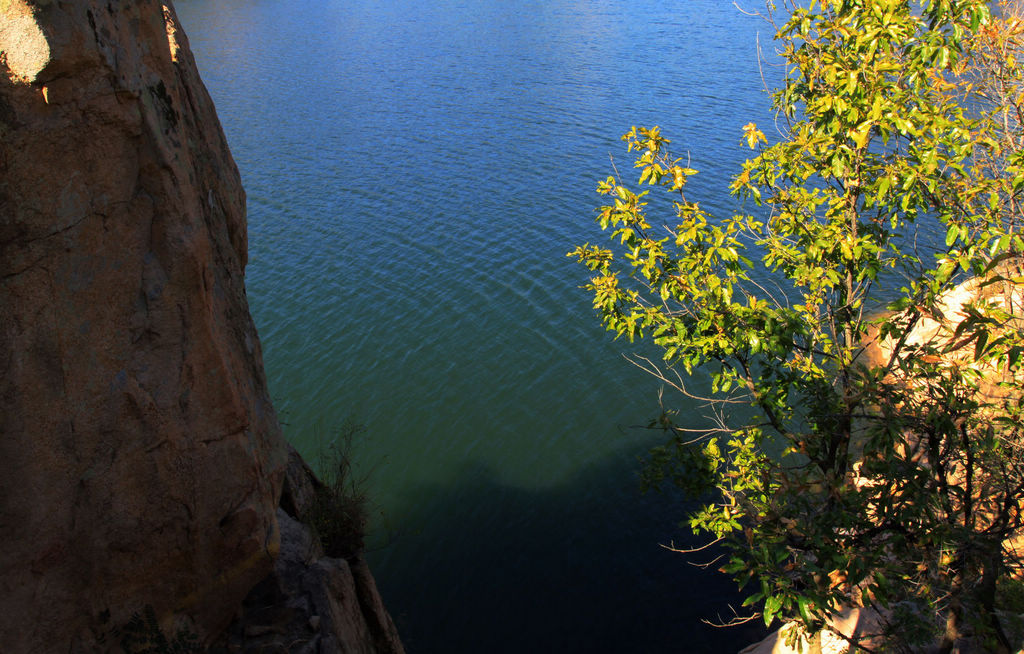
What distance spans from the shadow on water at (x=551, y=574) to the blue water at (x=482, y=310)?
0.14ft

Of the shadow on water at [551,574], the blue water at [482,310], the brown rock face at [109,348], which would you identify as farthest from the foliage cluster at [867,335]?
the blue water at [482,310]

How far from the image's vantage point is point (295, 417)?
19.0m

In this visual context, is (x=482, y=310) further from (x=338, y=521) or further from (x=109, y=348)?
(x=109, y=348)

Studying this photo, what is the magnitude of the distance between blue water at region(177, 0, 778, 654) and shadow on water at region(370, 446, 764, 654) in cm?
4

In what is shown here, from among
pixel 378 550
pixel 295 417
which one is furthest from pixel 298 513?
pixel 295 417

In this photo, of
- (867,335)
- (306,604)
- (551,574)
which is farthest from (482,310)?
(867,335)

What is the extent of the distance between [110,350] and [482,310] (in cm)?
1660

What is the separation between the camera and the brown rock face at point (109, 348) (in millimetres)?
6215

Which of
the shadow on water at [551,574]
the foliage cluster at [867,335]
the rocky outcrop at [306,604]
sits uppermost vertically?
the foliage cluster at [867,335]

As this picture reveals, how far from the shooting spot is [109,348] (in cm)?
690

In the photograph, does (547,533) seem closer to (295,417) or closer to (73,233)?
(295,417)

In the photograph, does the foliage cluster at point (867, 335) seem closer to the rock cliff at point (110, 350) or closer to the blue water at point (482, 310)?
the rock cliff at point (110, 350)

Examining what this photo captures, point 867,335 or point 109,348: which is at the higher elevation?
point 109,348

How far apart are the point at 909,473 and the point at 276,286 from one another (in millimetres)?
20887
